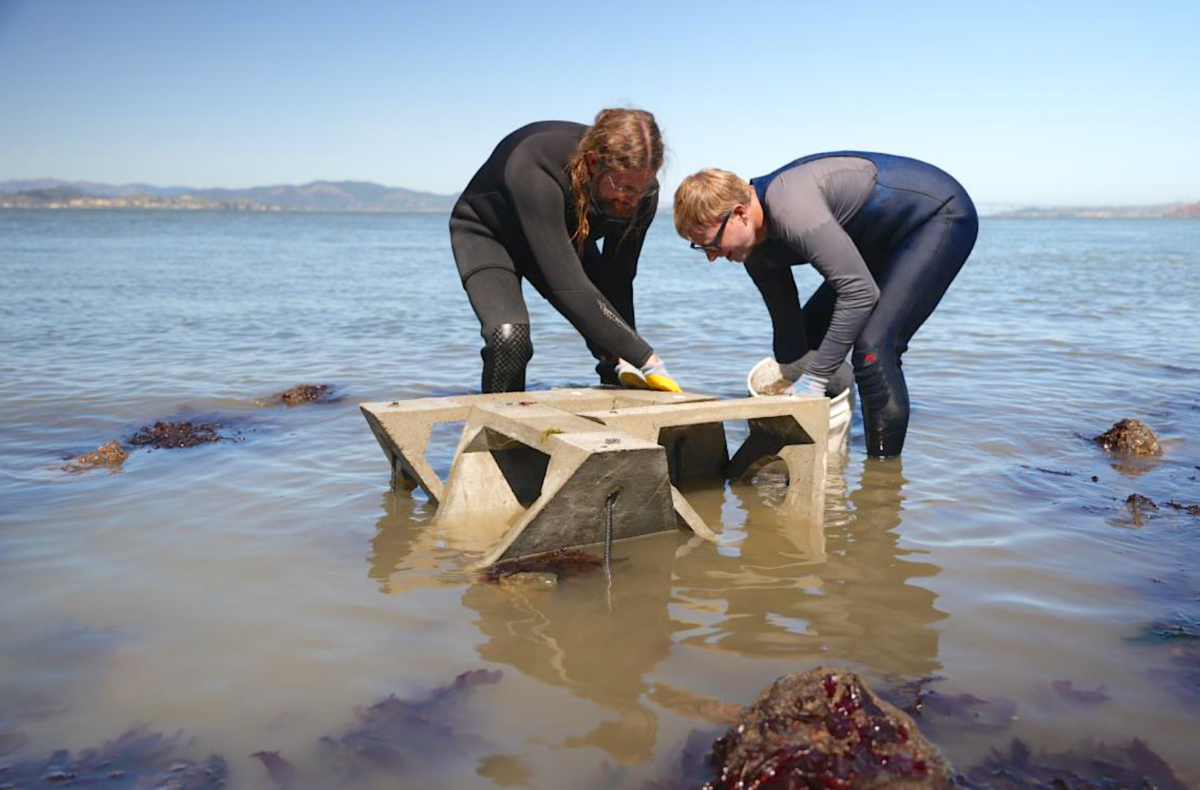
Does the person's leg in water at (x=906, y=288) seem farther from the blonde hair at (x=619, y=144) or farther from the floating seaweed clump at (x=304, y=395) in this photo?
the floating seaweed clump at (x=304, y=395)

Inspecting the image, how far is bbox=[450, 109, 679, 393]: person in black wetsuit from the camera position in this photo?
425cm

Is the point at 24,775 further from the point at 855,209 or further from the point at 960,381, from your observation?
the point at 960,381

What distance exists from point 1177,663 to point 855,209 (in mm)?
2461

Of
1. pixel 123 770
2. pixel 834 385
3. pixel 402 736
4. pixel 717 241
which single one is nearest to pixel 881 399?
pixel 834 385

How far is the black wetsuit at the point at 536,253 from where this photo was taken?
4.43 meters

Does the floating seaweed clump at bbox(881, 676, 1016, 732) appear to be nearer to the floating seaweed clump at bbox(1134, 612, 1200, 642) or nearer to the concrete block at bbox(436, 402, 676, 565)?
the floating seaweed clump at bbox(1134, 612, 1200, 642)

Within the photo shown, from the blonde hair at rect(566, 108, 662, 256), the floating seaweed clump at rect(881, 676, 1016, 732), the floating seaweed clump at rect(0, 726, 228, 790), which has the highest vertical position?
the blonde hair at rect(566, 108, 662, 256)

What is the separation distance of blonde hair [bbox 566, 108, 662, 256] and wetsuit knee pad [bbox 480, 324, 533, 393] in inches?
31.1

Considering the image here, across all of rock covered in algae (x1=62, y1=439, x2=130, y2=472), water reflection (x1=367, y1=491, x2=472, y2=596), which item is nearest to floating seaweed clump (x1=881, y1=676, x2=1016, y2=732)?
water reflection (x1=367, y1=491, x2=472, y2=596)

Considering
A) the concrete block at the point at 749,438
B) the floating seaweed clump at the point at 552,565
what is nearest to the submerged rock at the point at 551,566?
the floating seaweed clump at the point at 552,565

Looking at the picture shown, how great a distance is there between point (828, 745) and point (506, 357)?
3008mm

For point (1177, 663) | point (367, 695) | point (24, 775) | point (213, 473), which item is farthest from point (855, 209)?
point (24, 775)

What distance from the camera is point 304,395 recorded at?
7074mm

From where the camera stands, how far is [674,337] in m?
11.1
